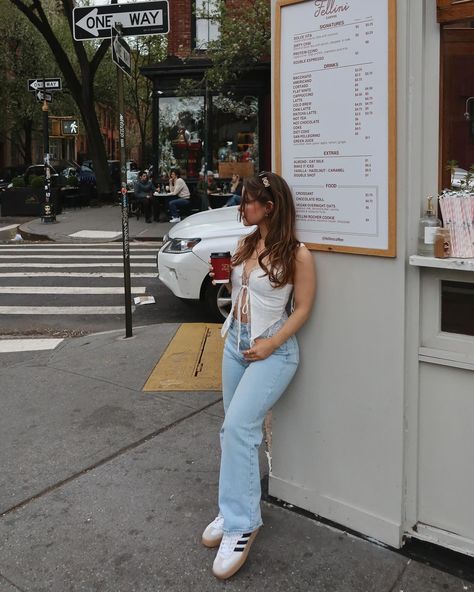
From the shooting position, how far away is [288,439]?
305 centimetres

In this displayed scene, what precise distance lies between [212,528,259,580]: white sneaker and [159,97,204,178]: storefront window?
16661 millimetres

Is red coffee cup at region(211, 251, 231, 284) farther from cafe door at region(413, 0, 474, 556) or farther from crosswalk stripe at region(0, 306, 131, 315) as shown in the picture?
crosswalk stripe at region(0, 306, 131, 315)

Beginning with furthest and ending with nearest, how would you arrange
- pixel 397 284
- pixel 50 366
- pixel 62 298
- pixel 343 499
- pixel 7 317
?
1. pixel 62 298
2. pixel 7 317
3. pixel 50 366
4. pixel 343 499
5. pixel 397 284

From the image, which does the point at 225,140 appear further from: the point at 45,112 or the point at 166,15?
the point at 166,15

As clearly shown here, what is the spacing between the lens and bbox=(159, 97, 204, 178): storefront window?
60.3 ft

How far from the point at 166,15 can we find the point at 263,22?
10745mm

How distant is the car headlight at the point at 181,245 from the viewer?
22.6 feet

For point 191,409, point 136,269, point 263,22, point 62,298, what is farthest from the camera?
point 263,22

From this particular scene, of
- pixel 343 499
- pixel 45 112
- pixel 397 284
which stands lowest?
pixel 343 499

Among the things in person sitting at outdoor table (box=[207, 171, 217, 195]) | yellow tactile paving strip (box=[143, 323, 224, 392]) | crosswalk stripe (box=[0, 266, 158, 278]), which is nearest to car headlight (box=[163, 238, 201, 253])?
yellow tactile paving strip (box=[143, 323, 224, 392])

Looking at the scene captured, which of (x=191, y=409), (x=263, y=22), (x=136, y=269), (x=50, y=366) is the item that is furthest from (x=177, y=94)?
(x=191, y=409)

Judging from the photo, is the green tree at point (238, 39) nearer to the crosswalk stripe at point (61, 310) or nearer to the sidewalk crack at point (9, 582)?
the crosswalk stripe at point (61, 310)

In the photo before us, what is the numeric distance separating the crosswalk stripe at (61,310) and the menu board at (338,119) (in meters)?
5.77

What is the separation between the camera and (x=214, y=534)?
9.26 ft
